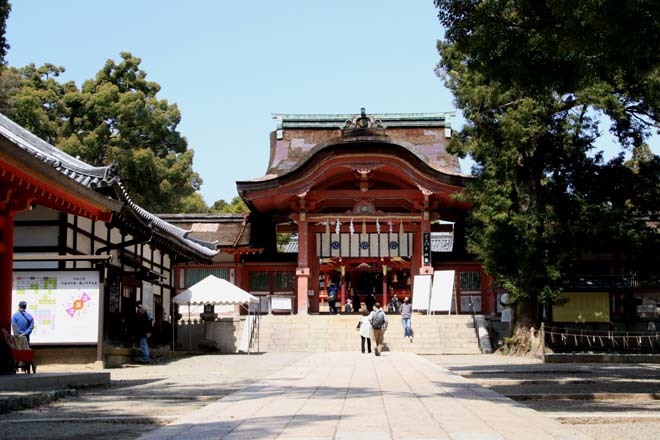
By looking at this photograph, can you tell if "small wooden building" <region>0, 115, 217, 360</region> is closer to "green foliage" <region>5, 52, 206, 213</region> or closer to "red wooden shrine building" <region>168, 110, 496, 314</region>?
"red wooden shrine building" <region>168, 110, 496, 314</region>

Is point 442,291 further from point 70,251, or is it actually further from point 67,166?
point 67,166

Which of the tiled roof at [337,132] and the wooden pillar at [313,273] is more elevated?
the tiled roof at [337,132]

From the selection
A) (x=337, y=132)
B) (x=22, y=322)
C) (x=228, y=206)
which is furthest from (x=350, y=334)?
(x=228, y=206)

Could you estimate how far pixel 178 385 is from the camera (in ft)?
42.8

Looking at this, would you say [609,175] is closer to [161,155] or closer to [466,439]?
[466,439]

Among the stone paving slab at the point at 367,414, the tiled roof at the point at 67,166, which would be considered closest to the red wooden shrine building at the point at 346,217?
the tiled roof at the point at 67,166

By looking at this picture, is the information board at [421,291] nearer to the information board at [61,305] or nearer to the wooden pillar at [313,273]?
the wooden pillar at [313,273]

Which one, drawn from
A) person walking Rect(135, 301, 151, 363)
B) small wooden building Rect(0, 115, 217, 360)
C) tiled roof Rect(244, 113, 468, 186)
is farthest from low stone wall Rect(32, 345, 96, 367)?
tiled roof Rect(244, 113, 468, 186)

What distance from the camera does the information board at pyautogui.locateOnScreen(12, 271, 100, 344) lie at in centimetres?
1719

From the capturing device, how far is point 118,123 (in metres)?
39.1

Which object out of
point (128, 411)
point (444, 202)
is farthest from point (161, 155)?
point (128, 411)

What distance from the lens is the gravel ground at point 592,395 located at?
7.83 meters

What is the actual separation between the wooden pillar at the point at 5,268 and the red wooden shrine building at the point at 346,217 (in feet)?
59.4

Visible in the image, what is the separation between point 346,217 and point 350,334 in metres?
5.94
